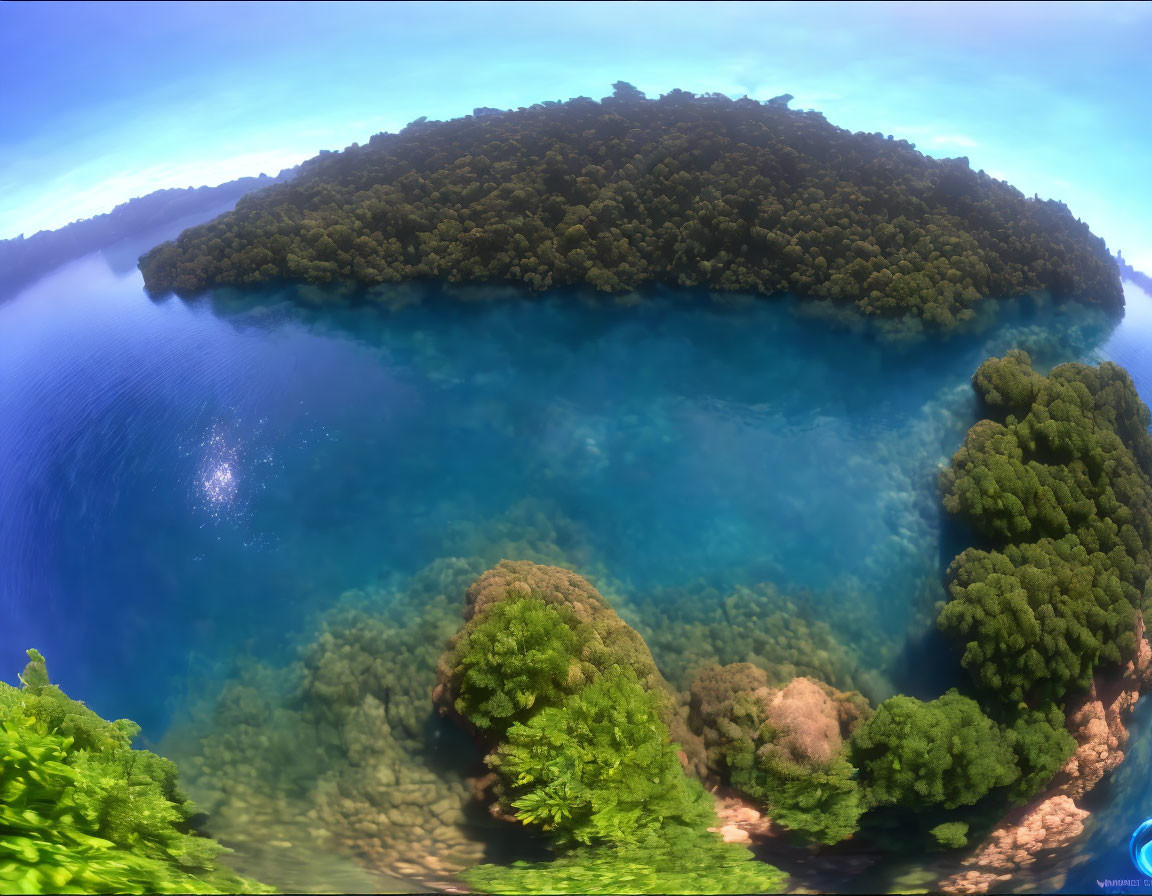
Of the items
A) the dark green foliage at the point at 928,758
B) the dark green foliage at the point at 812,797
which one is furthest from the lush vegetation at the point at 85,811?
the dark green foliage at the point at 928,758

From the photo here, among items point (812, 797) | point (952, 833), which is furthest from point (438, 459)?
point (952, 833)

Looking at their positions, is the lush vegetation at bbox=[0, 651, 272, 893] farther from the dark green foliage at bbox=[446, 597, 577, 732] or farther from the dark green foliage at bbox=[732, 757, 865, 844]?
the dark green foliage at bbox=[732, 757, 865, 844]

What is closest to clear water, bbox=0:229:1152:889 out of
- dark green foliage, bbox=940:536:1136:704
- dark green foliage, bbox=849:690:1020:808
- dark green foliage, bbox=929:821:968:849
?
dark green foliage, bbox=940:536:1136:704

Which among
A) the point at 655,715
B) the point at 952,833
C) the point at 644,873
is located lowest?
the point at 952,833

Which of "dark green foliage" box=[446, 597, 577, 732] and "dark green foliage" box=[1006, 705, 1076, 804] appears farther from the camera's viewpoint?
"dark green foliage" box=[1006, 705, 1076, 804]

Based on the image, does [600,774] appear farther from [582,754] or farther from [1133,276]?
[1133,276]

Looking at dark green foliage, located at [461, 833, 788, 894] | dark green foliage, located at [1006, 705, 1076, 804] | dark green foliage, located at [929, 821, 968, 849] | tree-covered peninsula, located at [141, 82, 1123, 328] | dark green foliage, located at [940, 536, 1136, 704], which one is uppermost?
tree-covered peninsula, located at [141, 82, 1123, 328]

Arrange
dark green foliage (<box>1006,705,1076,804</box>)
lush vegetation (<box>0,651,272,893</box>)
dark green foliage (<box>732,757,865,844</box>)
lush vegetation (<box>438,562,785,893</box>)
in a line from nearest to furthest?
lush vegetation (<box>0,651,272,893</box>) → lush vegetation (<box>438,562,785,893</box>) → dark green foliage (<box>732,757,865,844</box>) → dark green foliage (<box>1006,705,1076,804</box>)
